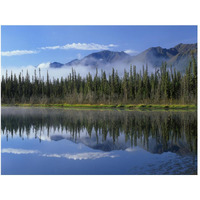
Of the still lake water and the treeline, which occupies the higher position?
the treeline

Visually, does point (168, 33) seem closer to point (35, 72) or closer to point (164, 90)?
point (164, 90)

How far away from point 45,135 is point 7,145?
2139 millimetres

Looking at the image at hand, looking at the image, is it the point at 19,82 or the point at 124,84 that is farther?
the point at 19,82

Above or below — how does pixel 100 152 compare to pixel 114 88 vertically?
below

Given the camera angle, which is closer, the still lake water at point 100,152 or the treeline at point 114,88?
the still lake water at point 100,152

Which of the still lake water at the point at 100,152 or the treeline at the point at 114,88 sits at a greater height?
the treeline at the point at 114,88

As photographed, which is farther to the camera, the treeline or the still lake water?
the treeline

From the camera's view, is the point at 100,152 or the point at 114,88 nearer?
the point at 100,152

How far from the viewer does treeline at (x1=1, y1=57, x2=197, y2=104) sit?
36688mm

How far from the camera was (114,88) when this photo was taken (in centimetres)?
5269

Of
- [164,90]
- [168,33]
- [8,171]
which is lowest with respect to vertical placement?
[8,171]

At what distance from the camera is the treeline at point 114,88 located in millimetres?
36688

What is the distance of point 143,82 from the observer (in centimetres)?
5081
